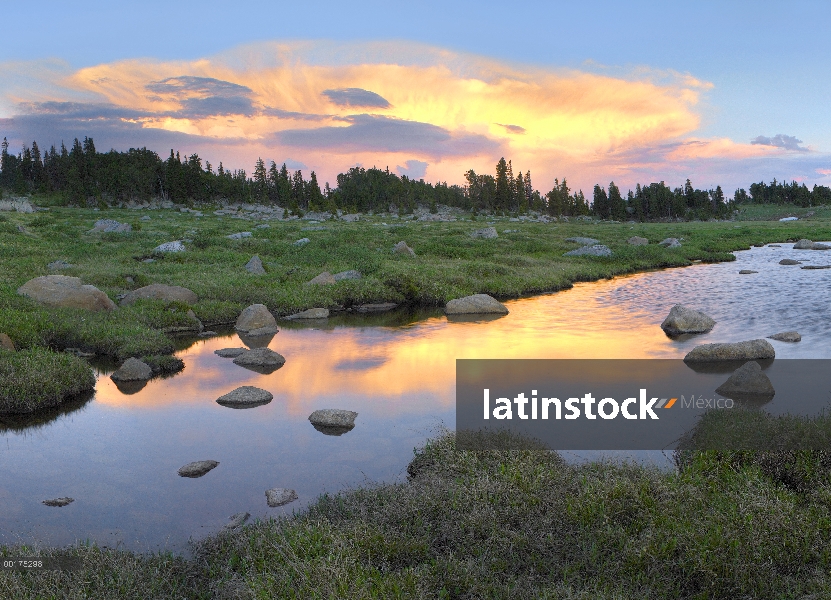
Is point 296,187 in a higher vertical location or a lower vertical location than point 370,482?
higher

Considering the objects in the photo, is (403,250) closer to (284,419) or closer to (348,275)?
(348,275)

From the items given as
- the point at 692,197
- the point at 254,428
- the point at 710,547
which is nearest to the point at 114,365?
the point at 254,428

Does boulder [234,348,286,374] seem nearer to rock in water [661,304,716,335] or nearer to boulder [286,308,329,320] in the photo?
boulder [286,308,329,320]

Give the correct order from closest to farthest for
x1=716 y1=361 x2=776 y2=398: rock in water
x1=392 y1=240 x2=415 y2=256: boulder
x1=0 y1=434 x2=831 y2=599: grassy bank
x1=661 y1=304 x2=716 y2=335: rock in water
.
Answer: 1. x1=0 y1=434 x2=831 y2=599: grassy bank
2. x1=716 y1=361 x2=776 y2=398: rock in water
3. x1=661 y1=304 x2=716 y2=335: rock in water
4. x1=392 y1=240 x2=415 y2=256: boulder

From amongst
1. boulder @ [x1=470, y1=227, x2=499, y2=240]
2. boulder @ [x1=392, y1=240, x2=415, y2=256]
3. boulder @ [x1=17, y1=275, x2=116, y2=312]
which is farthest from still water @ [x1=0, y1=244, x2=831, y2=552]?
boulder @ [x1=470, y1=227, x2=499, y2=240]

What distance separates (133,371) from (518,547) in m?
13.5

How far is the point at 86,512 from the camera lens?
9.73m

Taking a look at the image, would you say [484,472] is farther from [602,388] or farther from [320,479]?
[602,388]

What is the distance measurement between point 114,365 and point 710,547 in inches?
667

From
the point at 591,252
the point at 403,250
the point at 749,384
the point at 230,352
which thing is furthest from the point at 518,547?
the point at 591,252

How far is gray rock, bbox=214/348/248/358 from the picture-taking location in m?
19.7

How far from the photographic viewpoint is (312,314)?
26.4 meters

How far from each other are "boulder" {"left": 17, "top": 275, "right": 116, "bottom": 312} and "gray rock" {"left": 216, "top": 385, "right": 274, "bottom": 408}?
10307 millimetres

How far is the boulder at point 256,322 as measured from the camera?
23438 millimetres
